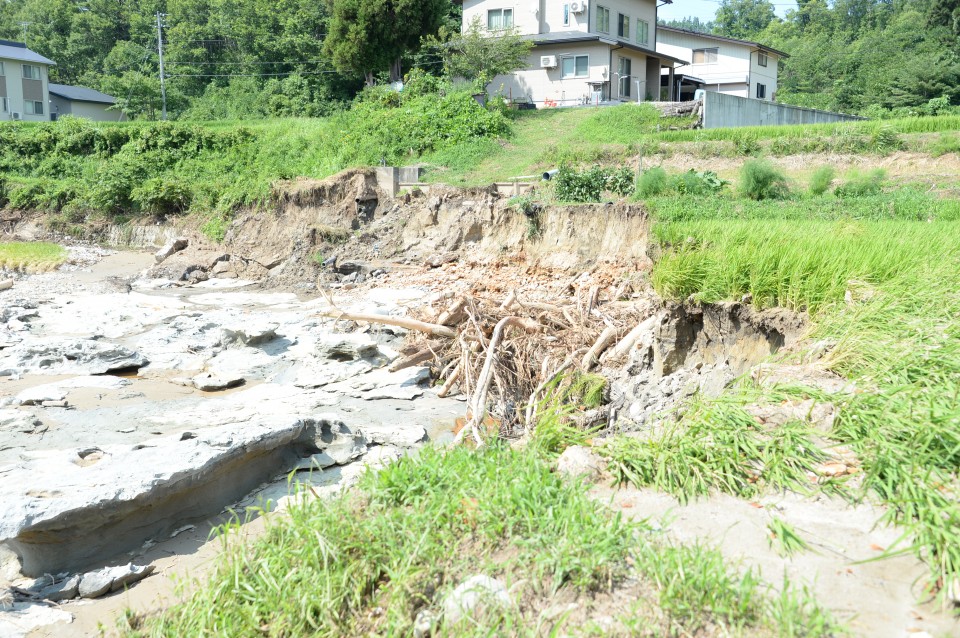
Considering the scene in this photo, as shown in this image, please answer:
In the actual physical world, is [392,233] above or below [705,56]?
below

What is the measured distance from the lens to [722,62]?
37.9 meters

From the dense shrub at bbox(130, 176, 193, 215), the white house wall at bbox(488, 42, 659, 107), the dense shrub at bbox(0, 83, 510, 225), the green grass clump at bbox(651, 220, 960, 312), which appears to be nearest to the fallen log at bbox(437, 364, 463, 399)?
the green grass clump at bbox(651, 220, 960, 312)

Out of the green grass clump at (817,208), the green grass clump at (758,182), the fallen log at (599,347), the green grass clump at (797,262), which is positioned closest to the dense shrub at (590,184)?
the green grass clump at (817,208)

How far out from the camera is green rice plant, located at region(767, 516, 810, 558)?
365cm

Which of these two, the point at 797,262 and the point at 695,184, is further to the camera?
the point at 695,184

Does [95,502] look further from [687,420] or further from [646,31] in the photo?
[646,31]

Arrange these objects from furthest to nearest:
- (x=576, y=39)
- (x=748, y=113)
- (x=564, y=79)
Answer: (x=564, y=79)
(x=576, y=39)
(x=748, y=113)

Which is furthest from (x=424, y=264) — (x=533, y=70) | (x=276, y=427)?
(x=533, y=70)

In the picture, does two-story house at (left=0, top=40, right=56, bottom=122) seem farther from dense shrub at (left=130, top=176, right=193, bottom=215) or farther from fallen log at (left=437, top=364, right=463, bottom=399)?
fallen log at (left=437, top=364, right=463, bottom=399)

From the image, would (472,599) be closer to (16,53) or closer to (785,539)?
(785,539)

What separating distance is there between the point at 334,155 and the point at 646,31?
1867cm

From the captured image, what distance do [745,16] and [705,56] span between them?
4421cm

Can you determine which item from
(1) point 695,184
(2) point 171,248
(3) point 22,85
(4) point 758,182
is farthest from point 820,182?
(3) point 22,85

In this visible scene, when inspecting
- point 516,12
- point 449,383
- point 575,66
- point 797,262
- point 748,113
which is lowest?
point 449,383
